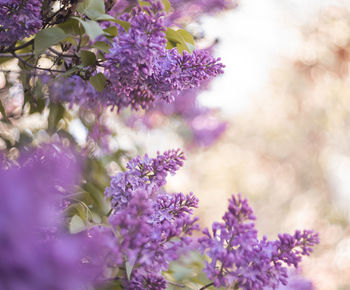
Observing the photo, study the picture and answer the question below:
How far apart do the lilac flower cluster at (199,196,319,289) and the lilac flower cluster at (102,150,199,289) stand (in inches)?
1.2

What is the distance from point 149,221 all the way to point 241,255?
0.10 meters

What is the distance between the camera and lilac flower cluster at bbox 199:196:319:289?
391mm

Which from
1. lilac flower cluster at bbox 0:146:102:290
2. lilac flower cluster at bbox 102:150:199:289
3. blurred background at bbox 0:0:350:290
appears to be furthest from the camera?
blurred background at bbox 0:0:350:290

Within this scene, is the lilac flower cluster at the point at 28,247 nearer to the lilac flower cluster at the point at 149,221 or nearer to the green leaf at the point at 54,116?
the lilac flower cluster at the point at 149,221

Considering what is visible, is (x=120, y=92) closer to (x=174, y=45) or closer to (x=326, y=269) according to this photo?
(x=174, y=45)

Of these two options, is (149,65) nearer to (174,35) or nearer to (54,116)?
(174,35)

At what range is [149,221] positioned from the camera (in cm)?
44

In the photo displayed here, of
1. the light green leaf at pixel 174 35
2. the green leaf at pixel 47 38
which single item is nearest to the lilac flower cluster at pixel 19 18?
the green leaf at pixel 47 38

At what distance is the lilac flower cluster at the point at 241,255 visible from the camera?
0.39 meters

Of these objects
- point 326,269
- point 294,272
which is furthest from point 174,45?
point 326,269

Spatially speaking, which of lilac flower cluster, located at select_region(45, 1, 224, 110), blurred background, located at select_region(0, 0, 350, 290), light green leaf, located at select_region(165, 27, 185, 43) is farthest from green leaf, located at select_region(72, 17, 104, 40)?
blurred background, located at select_region(0, 0, 350, 290)

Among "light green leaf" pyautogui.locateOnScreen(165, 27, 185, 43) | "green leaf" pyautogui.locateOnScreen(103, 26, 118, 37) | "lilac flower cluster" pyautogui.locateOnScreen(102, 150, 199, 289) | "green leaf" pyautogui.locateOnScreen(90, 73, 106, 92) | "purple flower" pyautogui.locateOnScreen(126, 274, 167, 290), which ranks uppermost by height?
"light green leaf" pyautogui.locateOnScreen(165, 27, 185, 43)

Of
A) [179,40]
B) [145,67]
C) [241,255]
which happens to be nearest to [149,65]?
[145,67]

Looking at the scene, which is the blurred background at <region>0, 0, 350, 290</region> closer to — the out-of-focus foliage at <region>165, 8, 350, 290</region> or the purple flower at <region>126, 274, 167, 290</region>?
the out-of-focus foliage at <region>165, 8, 350, 290</region>
